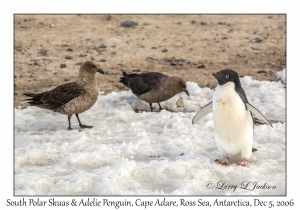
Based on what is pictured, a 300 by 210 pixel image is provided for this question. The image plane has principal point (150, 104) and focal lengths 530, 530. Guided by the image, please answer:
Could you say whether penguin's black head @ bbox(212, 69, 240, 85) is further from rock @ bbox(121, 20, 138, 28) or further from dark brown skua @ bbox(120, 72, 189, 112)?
rock @ bbox(121, 20, 138, 28)

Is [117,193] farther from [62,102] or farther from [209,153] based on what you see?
[62,102]

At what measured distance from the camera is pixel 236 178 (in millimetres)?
5469

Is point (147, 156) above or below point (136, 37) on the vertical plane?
below

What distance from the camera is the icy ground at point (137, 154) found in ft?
17.4

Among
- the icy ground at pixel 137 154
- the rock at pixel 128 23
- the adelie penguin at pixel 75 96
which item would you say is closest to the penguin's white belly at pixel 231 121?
the icy ground at pixel 137 154

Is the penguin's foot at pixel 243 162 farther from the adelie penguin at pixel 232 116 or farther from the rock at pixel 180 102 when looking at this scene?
the rock at pixel 180 102

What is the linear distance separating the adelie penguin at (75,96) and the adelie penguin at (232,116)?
2117mm

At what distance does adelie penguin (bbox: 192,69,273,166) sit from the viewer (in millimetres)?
5594

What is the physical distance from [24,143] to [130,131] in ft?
4.59

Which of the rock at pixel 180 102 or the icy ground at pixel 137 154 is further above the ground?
the rock at pixel 180 102

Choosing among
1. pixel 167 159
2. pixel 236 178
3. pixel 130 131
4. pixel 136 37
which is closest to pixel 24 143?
pixel 130 131

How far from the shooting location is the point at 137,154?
6250mm

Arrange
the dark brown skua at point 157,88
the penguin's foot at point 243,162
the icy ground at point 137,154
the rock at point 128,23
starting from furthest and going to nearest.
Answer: the rock at point 128,23, the dark brown skua at point 157,88, the penguin's foot at point 243,162, the icy ground at point 137,154

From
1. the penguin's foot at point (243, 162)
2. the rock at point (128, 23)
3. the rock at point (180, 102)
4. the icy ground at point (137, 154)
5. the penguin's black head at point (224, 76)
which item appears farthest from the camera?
the rock at point (128, 23)
